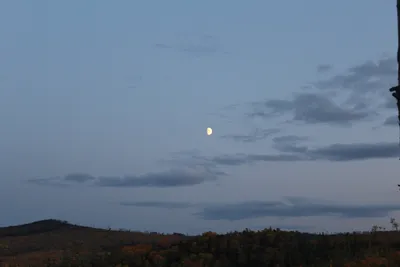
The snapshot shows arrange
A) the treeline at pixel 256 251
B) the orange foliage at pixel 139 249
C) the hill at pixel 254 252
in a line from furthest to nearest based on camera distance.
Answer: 1. the orange foliage at pixel 139 249
2. the treeline at pixel 256 251
3. the hill at pixel 254 252

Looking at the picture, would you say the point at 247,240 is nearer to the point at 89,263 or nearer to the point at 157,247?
the point at 157,247

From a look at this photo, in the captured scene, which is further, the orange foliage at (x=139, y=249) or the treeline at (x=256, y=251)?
the orange foliage at (x=139, y=249)

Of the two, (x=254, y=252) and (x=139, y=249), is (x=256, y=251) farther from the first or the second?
(x=139, y=249)

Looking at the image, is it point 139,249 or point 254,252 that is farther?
point 139,249

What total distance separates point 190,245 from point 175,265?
2883 mm

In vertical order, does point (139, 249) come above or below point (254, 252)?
above

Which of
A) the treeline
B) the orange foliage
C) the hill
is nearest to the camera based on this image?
the hill

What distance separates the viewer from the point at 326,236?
2367cm

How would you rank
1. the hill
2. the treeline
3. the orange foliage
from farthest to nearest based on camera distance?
the orange foliage, the treeline, the hill

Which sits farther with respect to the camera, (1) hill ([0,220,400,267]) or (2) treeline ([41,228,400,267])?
(2) treeline ([41,228,400,267])

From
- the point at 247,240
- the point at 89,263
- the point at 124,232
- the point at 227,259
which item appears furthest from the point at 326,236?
the point at 124,232

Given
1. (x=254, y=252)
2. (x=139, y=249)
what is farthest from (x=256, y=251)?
(x=139, y=249)

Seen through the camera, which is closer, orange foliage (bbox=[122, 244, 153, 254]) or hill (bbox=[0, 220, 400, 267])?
hill (bbox=[0, 220, 400, 267])

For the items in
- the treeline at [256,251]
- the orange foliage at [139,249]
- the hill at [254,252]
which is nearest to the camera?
the hill at [254,252]
